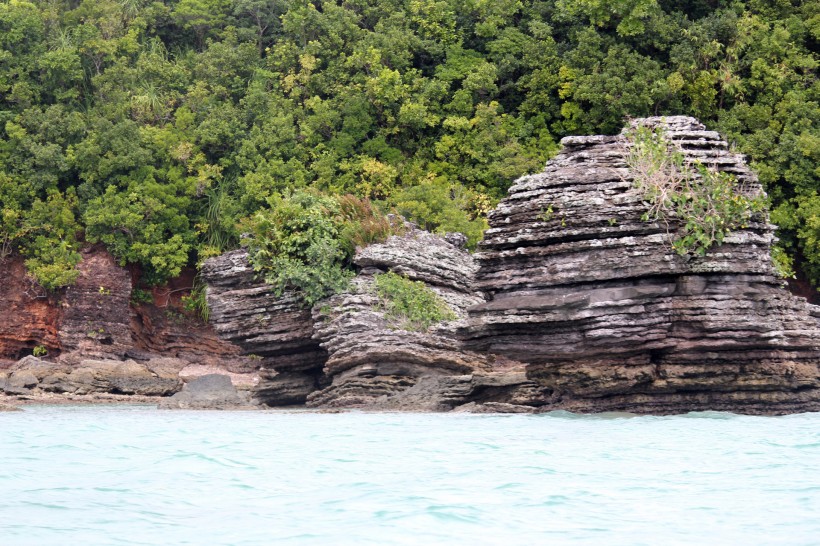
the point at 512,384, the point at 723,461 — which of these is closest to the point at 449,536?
the point at 723,461

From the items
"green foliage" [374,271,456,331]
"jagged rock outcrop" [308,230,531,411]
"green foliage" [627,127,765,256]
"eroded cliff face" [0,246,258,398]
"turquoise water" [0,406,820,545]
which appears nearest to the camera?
"turquoise water" [0,406,820,545]

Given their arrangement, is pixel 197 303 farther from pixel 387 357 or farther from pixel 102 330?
pixel 387 357

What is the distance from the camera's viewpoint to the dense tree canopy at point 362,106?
34531 millimetres

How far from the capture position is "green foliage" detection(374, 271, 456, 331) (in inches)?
944

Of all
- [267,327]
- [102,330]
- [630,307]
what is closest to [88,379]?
[102,330]

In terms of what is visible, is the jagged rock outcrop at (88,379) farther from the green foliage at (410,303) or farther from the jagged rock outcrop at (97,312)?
the green foliage at (410,303)

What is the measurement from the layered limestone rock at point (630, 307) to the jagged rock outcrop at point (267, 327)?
7.49 meters

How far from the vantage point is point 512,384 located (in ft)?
70.7

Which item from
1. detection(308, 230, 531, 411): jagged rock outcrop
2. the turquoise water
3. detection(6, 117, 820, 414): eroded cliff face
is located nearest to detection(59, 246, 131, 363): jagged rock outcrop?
detection(308, 230, 531, 411): jagged rock outcrop

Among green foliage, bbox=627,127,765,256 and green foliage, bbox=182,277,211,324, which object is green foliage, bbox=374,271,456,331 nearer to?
green foliage, bbox=627,127,765,256

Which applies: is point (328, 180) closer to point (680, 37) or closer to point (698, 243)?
point (680, 37)

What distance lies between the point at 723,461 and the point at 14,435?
1125cm

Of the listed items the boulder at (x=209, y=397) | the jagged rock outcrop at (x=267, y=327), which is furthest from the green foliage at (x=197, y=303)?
the boulder at (x=209, y=397)

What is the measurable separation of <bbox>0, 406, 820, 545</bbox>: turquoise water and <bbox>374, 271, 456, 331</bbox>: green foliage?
5.82m
